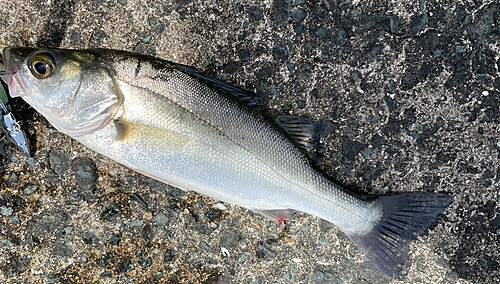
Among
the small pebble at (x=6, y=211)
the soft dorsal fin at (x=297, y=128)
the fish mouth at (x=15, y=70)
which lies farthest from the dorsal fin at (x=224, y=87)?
the small pebble at (x=6, y=211)

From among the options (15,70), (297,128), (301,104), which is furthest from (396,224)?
(15,70)

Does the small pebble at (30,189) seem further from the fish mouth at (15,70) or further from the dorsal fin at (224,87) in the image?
the dorsal fin at (224,87)

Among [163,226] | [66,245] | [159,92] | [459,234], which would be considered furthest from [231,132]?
[459,234]

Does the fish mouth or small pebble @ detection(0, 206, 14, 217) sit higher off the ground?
the fish mouth

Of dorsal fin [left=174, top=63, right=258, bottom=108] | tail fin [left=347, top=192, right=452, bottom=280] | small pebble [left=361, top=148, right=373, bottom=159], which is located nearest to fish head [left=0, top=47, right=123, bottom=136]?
dorsal fin [left=174, top=63, right=258, bottom=108]

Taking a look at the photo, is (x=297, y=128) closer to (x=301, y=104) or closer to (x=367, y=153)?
(x=301, y=104)

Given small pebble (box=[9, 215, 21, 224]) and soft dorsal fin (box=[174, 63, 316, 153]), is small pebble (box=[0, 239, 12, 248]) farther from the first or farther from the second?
soft dorsal fin (box=[174, 63, 316, 153])
